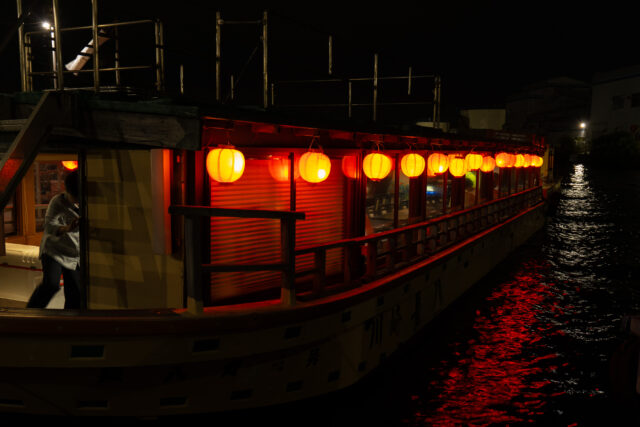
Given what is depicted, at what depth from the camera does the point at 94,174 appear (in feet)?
24.3

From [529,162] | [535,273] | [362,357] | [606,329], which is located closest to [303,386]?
[362,357]

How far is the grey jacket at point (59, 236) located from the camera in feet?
25.0

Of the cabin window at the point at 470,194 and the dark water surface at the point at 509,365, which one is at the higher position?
the cabin window at the point at 470,194

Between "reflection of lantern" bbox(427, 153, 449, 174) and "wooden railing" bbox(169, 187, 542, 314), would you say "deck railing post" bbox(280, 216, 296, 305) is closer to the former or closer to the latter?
"wooden railing" bbox(169, 187, 542, 314)

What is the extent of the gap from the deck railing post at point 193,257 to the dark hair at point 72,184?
2.91m

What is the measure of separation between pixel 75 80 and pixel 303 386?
785cm

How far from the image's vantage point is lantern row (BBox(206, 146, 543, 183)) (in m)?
6.98

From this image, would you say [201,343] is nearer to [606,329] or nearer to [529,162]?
[606,329]

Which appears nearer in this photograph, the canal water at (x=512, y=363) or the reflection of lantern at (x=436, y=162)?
the canal water at (x=512, y=363)

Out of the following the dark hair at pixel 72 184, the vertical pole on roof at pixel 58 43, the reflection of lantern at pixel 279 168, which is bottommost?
the dark hair at pixel 72 184

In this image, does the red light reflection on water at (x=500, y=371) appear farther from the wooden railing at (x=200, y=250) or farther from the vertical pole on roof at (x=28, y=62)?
the vertical pole on roof at (x=28, y=62)

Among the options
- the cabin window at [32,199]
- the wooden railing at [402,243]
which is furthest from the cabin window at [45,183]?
the wooden railing at [402,243]

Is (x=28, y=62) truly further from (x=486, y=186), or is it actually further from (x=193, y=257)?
(x=486, y=186)

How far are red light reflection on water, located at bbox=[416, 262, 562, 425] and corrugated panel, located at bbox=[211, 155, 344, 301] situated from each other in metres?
3.24
